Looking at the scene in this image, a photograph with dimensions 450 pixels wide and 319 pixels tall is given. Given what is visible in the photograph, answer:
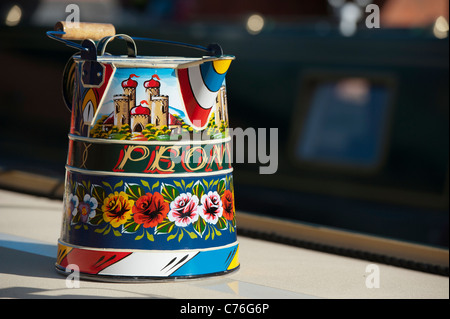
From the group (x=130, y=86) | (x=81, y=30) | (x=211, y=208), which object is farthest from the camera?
(x=81, y=30)

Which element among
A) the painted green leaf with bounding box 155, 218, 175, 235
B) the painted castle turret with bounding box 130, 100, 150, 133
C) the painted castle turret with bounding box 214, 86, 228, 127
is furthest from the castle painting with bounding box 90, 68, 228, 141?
the painted green leaf with bounding box 155, 218, 175, 235

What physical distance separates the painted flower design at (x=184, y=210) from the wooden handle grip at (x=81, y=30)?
583 mm

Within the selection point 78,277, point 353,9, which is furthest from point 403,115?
point 78,277

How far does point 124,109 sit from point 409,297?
1.06m

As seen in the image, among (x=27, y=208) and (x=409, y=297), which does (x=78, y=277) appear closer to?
(x=409, y=297)

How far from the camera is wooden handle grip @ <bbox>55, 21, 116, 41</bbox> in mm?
2502

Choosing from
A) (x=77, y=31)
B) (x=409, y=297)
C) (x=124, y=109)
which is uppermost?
(x=77, y=31)

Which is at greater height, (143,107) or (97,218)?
(143,107)

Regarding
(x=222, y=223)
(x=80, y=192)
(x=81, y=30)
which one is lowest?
(x=222, y=223)

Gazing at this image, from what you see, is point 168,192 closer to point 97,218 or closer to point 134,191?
point 134,191

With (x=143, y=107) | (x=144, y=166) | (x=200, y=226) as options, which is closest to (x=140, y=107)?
(x=143, y=107)

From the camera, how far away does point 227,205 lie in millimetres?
2465

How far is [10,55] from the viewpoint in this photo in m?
9.88

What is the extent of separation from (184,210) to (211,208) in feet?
0.29
